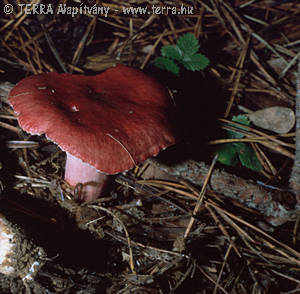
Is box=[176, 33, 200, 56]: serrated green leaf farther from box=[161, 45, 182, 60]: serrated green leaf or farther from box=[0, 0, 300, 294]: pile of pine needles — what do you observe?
box=[0, 0, 300, 294]: pile of pine needles

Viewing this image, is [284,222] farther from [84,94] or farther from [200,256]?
[84,94]

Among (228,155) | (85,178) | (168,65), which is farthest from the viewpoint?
(168,65)

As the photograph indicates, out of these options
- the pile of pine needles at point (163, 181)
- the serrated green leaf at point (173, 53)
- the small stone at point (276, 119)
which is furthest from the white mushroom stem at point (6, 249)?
the small stone at point (276, 119)

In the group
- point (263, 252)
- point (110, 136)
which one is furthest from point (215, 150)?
point (110, 136)

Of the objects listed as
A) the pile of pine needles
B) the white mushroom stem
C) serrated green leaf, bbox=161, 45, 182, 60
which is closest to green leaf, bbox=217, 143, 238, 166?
the pile of pine needles

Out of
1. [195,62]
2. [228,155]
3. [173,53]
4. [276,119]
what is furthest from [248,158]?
[173,53]

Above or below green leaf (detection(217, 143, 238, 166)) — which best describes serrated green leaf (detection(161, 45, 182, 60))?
above

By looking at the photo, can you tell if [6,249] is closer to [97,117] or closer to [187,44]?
[97,117]
